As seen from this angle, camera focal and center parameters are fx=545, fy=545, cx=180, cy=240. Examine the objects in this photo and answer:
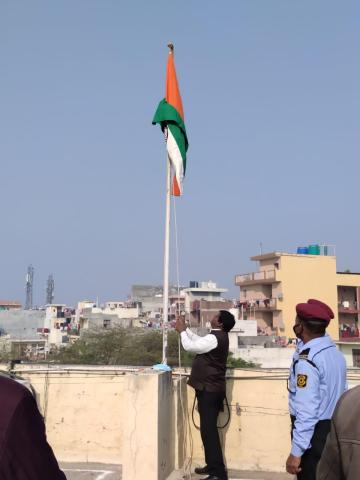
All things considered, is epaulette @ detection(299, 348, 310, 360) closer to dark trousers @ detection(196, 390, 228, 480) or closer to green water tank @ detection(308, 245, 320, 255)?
dark trousers @ detection(196, 390, 228, 480)

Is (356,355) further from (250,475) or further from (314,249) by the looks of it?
(250,475)

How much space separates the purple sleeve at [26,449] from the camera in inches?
55.8

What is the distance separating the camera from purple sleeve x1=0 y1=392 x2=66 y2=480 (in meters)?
1.42

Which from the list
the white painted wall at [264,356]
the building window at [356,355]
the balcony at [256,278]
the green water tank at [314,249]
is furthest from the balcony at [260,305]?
the building window at [356,355]

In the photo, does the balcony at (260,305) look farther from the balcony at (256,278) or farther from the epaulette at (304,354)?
the epaulette at (304,354)

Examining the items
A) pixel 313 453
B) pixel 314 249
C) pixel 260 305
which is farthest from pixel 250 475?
pixel 314 249

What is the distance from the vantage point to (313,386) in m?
3.32

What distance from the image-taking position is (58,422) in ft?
18.1

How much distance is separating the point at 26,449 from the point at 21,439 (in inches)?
Answer: 1.3

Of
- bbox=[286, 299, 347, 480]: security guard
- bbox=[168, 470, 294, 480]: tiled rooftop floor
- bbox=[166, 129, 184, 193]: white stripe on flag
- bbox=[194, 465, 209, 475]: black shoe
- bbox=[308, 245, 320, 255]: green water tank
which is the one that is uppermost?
bbox=[308, 245, 320, 255]: green water tank

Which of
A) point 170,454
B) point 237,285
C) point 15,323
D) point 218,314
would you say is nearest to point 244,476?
point 170,454

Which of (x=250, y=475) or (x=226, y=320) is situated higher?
(x=226, y=320)

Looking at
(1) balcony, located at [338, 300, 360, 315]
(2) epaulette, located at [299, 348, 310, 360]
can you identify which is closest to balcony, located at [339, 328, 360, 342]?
(1) balcony, located at [338, 300, 360, 315]

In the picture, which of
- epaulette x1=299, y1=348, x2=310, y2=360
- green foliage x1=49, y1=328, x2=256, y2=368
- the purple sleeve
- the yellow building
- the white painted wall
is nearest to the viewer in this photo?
the purple sleeve
